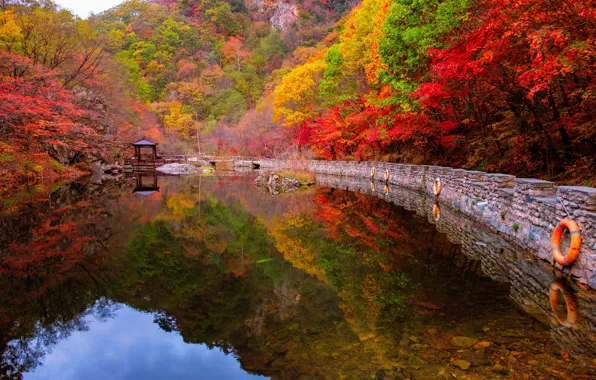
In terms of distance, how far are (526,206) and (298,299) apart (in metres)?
4.31

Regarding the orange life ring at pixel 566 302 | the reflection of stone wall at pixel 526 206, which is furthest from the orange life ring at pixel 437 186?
the orange life ring at pixel 566 302

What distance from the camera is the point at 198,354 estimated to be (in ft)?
11.7

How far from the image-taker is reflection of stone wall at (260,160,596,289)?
14.9ft

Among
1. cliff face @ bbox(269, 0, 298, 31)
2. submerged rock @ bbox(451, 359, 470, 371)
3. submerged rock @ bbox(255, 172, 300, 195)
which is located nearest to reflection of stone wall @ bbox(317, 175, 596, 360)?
submerged rock @ bbox(451, 359, 470, 371)

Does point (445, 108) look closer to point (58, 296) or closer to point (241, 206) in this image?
point (241, 206)

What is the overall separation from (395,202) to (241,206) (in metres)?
5.28

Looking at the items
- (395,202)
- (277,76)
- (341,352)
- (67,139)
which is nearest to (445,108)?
(395,202)

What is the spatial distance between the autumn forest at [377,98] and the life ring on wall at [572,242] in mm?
3191

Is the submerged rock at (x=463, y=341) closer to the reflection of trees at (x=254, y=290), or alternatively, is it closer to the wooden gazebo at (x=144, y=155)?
the reflection of trees at (x=254, y=290)

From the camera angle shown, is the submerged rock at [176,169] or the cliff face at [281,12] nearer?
the submerged rock at [176,169]

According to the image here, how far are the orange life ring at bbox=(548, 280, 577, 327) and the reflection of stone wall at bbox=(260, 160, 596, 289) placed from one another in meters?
0.30

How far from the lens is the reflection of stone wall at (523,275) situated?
3.39 meters

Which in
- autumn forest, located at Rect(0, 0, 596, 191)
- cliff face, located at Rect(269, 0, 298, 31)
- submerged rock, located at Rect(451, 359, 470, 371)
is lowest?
submerged rock, located at Rect(451, 359, 470, 371)

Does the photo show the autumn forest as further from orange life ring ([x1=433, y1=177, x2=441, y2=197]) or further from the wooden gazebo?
orange life ring ([x1=433, y1=177, x2=441, y2=197])
